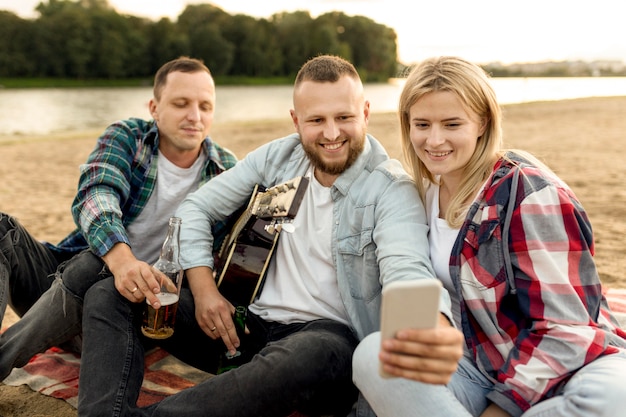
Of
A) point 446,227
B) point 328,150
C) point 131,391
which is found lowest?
point 131,391

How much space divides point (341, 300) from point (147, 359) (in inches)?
57.9

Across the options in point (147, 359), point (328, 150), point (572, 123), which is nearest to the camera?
point (328, 150)

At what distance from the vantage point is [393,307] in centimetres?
171

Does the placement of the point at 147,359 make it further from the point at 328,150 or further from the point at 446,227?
the point at 446,227

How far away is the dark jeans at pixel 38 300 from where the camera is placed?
3107 millimetres

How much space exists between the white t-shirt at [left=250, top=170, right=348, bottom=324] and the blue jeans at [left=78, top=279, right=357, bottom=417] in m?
0.10

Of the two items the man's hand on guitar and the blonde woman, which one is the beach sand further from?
the man's hand on guitar

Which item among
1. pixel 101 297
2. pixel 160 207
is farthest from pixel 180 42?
pixel 101 297

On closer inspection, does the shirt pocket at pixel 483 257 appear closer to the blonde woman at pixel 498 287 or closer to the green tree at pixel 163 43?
the blonde woman at pixel 498 287

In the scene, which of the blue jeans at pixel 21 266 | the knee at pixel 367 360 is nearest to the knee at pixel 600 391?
the knee at pixel 367 360

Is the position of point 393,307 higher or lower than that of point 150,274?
higher

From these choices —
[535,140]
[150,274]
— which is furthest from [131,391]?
[535,140]

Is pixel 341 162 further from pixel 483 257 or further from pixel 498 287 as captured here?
pixel 498 287

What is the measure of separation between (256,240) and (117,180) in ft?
3.49
